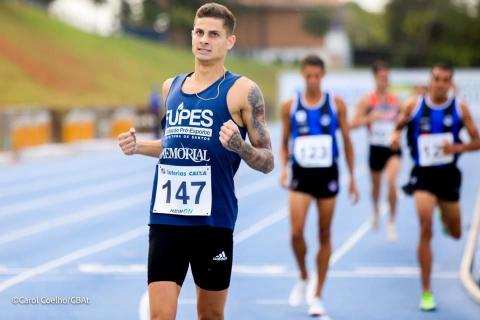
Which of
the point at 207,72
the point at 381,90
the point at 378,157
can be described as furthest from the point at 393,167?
the point at 207,72

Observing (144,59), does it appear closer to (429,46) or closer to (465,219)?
(429,46)

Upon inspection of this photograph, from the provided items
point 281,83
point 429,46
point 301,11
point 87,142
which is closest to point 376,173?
point 87,142

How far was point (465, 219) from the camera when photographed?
17.1 m

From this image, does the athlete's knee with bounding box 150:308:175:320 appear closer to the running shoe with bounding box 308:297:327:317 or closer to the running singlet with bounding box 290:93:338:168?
the running shoe with bounding box 308:297:327:317

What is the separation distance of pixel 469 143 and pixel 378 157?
542cm

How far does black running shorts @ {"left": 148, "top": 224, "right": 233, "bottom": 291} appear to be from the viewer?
19.4 feet

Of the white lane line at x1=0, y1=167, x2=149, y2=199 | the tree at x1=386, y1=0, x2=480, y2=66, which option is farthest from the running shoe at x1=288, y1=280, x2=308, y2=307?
A: the tree at x1=386, y1=0, x2=480, y2=66

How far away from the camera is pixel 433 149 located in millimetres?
9938

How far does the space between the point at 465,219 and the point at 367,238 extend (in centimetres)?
288

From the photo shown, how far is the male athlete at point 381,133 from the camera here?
14812 mm

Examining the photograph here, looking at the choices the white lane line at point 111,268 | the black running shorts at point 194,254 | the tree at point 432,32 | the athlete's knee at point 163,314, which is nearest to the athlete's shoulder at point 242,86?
the black running shorts at point 194,254

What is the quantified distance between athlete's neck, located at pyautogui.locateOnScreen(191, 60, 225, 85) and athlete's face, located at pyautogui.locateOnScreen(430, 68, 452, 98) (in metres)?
4.14

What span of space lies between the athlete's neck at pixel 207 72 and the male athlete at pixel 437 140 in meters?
4.15

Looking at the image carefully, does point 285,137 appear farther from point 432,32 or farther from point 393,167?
point 432,32
